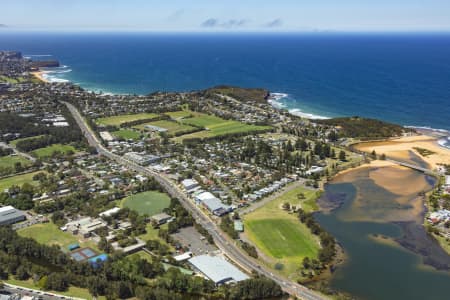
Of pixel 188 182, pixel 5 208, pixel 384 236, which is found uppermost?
pixel 188 182

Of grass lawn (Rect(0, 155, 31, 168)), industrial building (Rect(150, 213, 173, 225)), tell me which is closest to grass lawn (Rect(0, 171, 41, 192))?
grass lawn (Rect(0, 155, 31, 168))

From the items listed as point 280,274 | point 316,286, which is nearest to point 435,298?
point 316,286

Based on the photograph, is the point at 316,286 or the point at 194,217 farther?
the point at 194,217

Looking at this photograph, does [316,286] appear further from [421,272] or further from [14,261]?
[14,261]

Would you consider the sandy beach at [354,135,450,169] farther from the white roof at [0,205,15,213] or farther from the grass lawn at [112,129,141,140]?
the white roof at [0,205,15,213]

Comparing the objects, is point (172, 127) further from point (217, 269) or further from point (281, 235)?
point (217, 269)

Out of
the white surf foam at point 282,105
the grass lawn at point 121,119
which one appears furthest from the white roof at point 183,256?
the white surf foam at point 282,105

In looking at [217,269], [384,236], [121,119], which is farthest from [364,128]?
[217,269]
